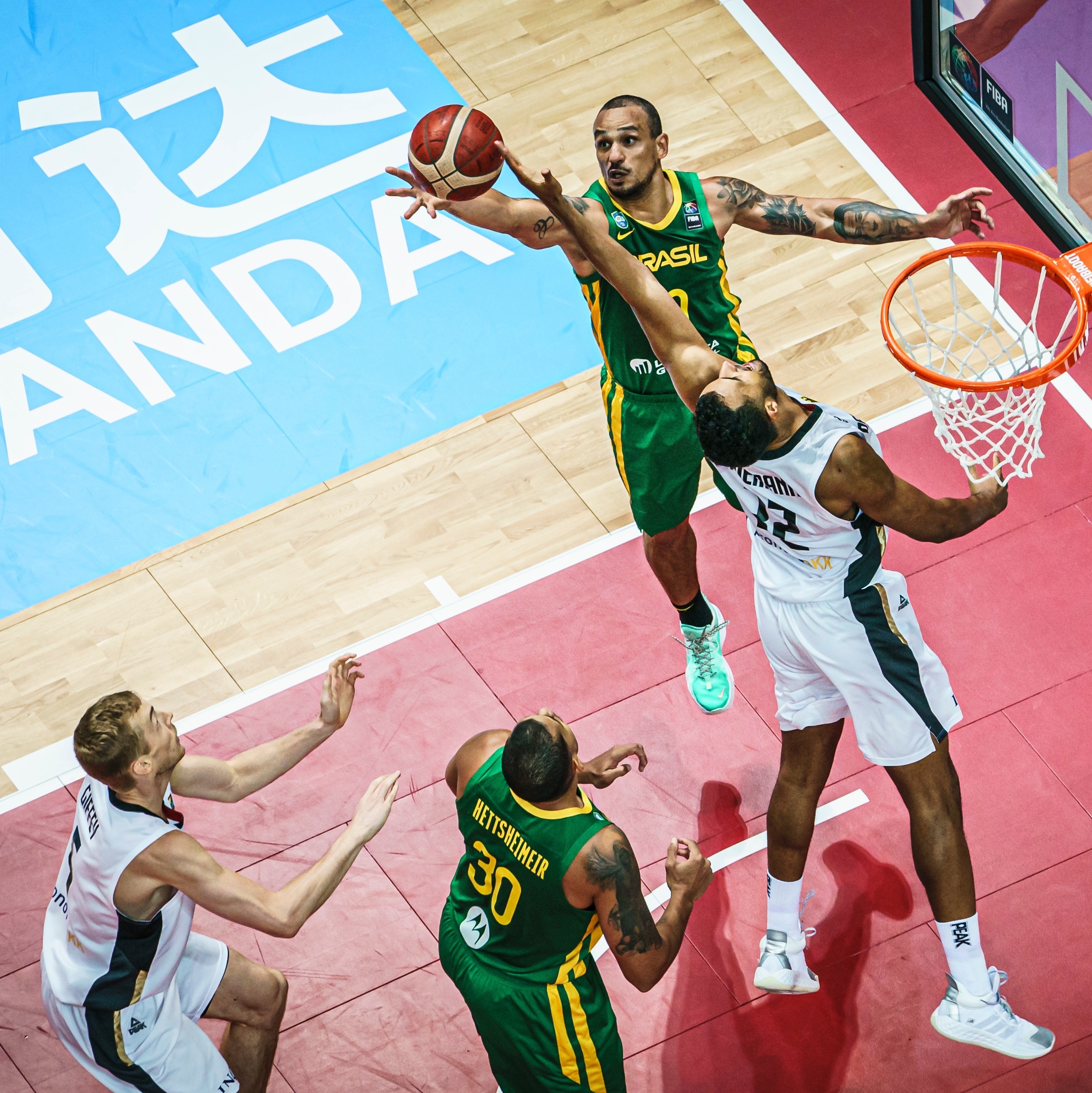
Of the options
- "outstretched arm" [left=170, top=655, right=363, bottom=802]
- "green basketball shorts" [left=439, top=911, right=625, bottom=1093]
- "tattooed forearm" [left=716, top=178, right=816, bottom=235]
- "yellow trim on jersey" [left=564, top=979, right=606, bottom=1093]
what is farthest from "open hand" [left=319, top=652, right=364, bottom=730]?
"tattooed forearm" [left=716, top=178, right=816, bottom=235]

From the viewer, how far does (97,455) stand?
25.0 feet

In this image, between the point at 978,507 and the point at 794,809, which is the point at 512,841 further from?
the point at 978,507

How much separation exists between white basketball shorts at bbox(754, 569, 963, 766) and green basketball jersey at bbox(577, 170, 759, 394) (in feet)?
3.92

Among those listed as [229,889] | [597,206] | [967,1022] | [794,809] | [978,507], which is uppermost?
[597,206]

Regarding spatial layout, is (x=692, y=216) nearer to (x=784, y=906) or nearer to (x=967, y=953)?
(x=784, y=906)

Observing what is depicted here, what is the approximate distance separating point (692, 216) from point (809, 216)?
0.50 metres

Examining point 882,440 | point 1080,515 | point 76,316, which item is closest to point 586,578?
point 882,440

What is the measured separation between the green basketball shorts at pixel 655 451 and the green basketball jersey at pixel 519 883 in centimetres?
173

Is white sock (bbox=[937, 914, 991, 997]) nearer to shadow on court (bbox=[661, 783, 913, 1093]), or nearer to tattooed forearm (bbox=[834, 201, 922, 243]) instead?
shadow on court (bbox=[661, 783, 913, 1093])

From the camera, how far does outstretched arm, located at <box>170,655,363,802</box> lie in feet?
16.4

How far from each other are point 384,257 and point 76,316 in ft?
5.63

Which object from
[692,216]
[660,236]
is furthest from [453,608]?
[692,216]

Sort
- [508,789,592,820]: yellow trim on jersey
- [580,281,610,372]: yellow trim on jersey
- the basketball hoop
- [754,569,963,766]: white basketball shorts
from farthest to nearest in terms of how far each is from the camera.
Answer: [580,281,610,372]: yellow trim on jersey
the basketball hoop
[754,569,963,766]: white basketball shorts
[508,789,592,820]: yellow trim on jersey

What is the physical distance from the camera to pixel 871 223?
5812 mm
